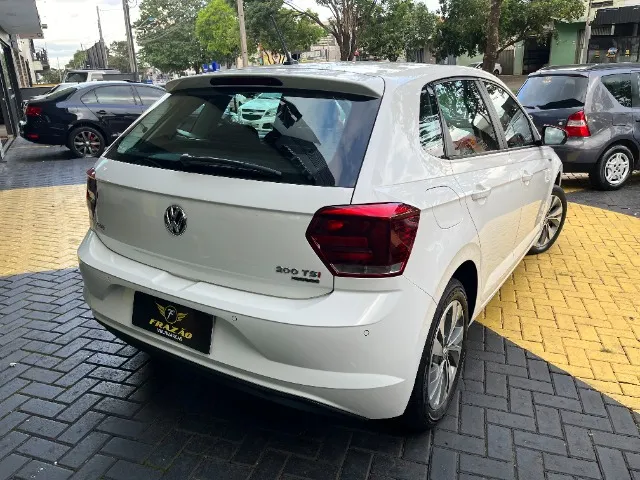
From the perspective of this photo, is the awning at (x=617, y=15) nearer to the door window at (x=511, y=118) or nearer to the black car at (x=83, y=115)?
the black car at (x=83, y=115)

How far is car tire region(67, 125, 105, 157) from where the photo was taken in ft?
37.0

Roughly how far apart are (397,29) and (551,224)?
95.5ft

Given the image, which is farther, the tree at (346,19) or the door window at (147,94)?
the tree at (346,19)

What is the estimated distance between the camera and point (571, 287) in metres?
4.51

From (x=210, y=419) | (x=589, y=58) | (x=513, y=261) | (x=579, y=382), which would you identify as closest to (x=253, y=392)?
(x=210, y=419)

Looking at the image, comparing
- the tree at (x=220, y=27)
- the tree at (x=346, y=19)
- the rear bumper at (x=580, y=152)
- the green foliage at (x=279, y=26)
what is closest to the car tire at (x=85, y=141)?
the rear bumper at (x=580, y=152)

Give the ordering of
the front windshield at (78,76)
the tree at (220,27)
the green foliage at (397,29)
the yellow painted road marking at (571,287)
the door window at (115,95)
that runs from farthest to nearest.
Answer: the tree at (220,27) < the green foliage at (397,29) < the front windshield at (78,76) < the door window at (115,95) < the yellow painted road marking at (571,287)

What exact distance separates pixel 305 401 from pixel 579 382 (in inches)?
72.4

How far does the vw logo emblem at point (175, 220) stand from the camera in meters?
2.33

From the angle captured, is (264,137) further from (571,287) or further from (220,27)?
(220,27)

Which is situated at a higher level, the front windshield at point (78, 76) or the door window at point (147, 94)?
the front windshield at point (78, 76)

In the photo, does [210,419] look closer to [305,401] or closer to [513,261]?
[305,401]

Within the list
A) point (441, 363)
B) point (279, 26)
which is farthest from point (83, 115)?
point (279, 26)

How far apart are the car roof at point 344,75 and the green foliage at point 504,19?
2846 centimetres
